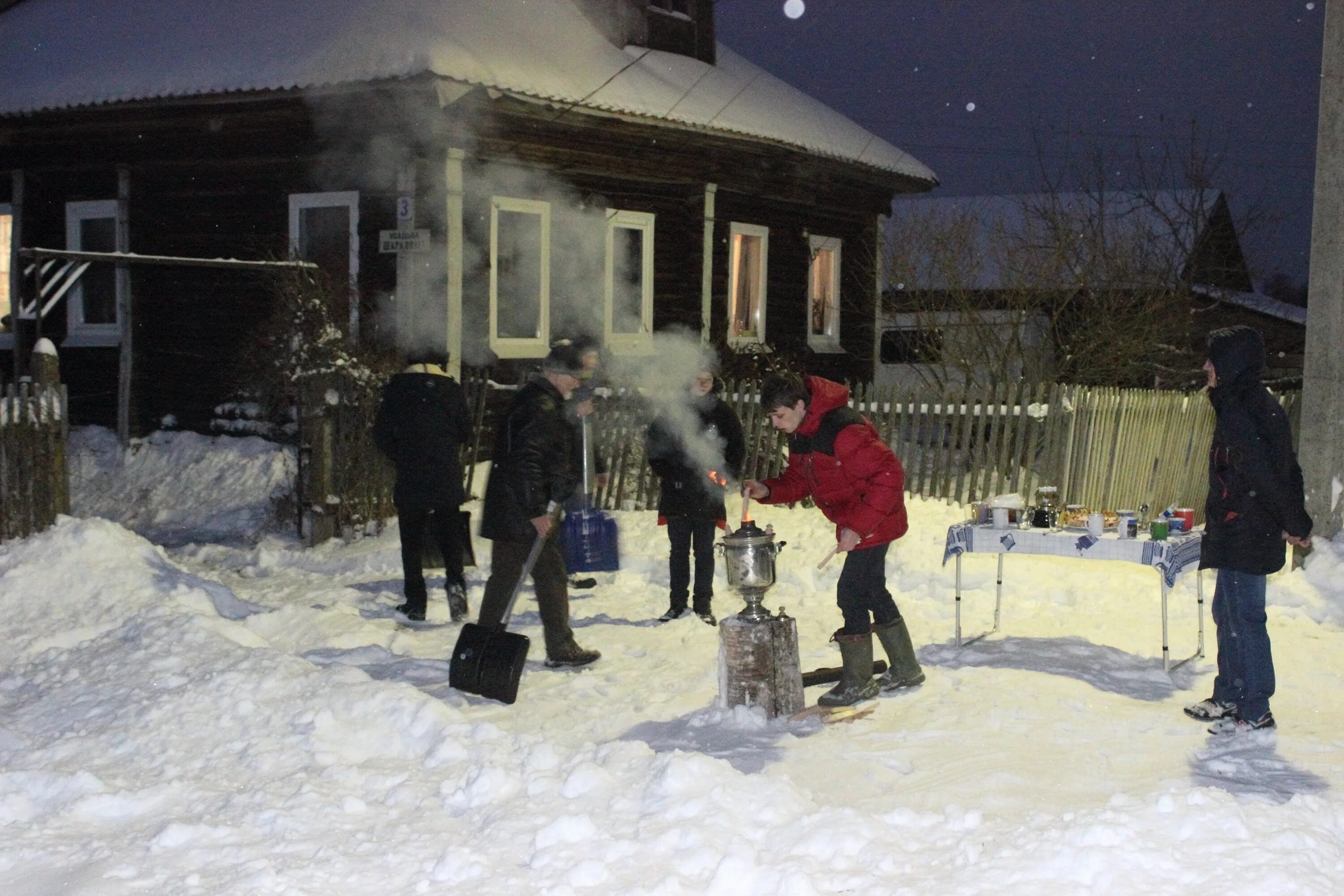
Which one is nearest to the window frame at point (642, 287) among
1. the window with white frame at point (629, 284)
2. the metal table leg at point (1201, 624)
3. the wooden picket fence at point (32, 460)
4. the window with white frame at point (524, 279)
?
the window with white frame at point (629, 284)

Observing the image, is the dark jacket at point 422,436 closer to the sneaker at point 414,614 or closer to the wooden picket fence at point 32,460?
the sneaker at point 414,614

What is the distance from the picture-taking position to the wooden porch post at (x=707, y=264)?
16.9 meters

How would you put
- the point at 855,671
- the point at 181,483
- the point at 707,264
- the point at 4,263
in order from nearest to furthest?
the point at 855,671, the point at 181,483, the point at 707,264, the point at 4,263

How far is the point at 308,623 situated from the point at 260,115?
25.7ft

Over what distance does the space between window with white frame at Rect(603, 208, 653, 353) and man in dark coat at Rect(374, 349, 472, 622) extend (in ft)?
25.0

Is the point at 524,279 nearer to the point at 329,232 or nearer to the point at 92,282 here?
the point at 329,232

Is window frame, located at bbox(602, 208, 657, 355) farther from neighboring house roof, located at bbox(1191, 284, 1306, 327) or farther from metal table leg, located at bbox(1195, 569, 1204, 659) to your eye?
neighboring house roof, located at bbox(1191, 284, 1306, 327)

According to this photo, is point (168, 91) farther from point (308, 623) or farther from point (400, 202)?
point (308, 623)

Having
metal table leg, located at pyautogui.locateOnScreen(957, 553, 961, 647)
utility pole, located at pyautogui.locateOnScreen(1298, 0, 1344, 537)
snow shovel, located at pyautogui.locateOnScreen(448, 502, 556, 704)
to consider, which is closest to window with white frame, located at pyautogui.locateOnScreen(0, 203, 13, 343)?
snow shovel, located at pyautogui.locateOnScreen(448, 502, 556, 704)

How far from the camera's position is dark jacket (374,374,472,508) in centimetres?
832

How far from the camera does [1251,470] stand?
19.0 feet

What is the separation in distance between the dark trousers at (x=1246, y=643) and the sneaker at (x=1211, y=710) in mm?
69

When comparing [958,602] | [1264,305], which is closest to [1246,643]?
[958,602]

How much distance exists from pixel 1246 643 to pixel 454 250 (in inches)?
373
